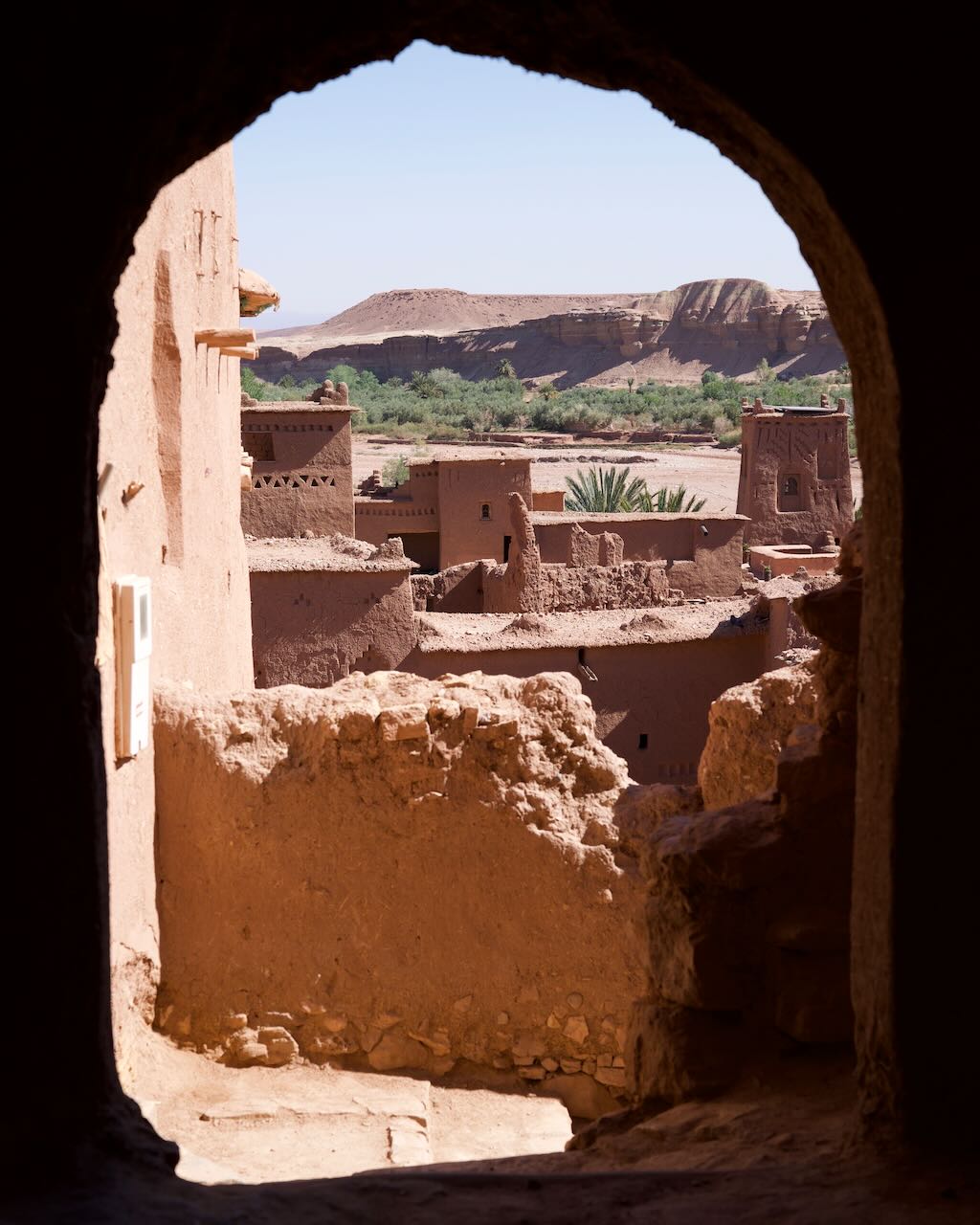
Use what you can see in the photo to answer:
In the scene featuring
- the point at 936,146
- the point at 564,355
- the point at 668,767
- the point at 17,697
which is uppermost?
the point at 564,355

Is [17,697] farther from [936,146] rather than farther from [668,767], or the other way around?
[668,767]

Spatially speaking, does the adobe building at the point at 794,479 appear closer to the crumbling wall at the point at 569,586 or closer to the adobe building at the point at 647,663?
the crumbling wall at the point at 569,586

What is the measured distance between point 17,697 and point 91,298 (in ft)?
2.85

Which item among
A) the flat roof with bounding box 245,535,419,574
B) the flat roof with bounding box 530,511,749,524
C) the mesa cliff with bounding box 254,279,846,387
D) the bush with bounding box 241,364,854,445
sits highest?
the mesa cliff with bounding box 254,279,846,387

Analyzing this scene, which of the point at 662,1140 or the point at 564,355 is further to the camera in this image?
the point at 564,355

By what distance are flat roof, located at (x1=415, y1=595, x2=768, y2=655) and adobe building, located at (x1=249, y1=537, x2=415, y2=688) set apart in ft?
1.32

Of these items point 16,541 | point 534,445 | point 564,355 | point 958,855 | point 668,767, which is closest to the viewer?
point 16,541

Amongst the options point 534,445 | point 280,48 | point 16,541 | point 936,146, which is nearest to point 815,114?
point 936,146

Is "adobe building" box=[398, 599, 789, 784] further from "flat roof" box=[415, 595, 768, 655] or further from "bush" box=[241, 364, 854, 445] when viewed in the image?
"bush" box=[241, 364, 854, 445]

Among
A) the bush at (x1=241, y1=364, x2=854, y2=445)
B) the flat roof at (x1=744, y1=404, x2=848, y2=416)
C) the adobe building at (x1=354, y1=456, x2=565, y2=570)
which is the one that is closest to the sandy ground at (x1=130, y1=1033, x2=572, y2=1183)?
the adobe building at (x1=354, y1=456, x2=565, y2=570)

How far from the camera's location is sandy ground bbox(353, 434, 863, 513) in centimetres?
3522

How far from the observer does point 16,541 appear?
278 centimetres

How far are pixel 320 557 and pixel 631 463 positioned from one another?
82.5 ft

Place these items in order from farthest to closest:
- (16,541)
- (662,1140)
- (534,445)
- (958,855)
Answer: (534,445) → (662,1140) → (958,855) → (16,541)
